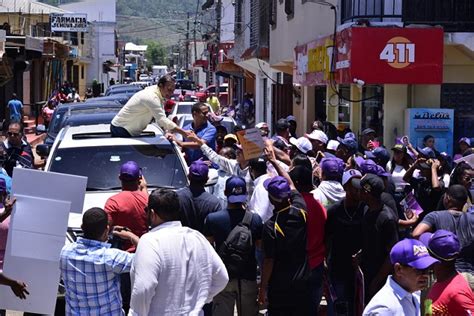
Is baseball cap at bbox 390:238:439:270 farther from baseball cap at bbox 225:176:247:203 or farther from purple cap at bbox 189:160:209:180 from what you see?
purple cap at bbox 189:160:209:180

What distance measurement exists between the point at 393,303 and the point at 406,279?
18 cm

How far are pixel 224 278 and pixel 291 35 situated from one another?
18616 mm

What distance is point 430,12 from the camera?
1492 centimetres

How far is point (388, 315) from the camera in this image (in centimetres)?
455

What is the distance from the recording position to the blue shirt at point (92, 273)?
18.6 feet

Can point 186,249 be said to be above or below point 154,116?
below

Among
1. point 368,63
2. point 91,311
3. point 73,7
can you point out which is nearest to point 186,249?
point 91,311

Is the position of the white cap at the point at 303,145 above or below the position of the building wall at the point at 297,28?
below

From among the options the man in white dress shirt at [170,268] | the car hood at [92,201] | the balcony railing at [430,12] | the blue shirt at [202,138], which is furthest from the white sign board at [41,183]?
the balcony railing at [430,12]

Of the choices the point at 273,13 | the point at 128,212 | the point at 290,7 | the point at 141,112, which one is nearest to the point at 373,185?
the point at 128,212

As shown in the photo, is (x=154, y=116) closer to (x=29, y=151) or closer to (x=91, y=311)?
(x=29, y=151)

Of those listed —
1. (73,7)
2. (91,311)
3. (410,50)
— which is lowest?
(91,311)

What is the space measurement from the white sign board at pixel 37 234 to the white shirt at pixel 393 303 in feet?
8.54

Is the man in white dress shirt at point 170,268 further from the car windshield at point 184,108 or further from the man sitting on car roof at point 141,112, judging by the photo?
the car windshield at point 184,108
